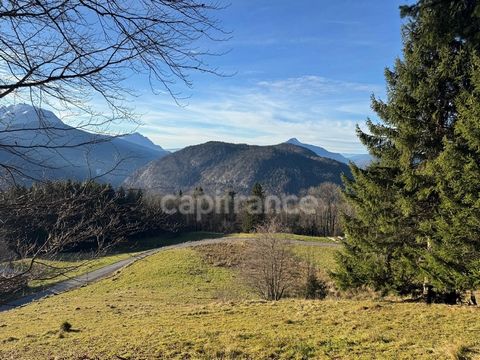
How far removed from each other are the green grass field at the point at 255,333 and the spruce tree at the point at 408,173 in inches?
61.8

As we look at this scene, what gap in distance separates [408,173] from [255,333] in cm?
727

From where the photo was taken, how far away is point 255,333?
944 cm

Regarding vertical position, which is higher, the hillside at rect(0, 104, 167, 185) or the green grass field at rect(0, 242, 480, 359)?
the hillside at rect(0, 104, 167, 185)

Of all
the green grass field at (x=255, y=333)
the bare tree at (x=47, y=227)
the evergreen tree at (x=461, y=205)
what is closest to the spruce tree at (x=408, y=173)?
the evergreen tree at (x=461, y=205)

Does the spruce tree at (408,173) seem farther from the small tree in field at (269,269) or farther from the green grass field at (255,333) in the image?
the small tree in field at (269,269)

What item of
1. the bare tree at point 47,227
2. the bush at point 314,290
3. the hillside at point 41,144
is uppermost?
the hillside at point 41,144

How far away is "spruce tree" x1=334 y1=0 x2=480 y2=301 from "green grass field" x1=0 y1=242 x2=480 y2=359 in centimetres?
157

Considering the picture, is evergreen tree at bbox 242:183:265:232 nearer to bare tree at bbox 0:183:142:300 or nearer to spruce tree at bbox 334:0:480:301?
spruce tree at bbox 334:0:480:301

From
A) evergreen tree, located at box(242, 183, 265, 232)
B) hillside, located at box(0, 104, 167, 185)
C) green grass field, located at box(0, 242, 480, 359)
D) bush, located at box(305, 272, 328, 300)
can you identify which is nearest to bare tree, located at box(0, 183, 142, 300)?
hillside, located at box(0, 104, 167, 185)

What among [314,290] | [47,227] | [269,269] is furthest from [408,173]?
[269,269]

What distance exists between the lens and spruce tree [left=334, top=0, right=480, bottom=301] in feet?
38.2

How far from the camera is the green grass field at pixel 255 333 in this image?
735cm

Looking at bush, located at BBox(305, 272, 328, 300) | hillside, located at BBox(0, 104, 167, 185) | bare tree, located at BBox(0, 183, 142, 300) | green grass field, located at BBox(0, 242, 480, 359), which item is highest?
hillside, located at BBox(0, 104, 167, 185)

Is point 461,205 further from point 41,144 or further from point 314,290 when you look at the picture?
point 314,290
